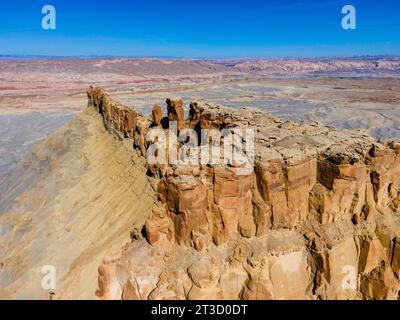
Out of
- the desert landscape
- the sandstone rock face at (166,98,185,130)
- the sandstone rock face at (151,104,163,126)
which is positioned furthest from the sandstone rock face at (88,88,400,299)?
the sandstone rock face at (151,104,163,126)

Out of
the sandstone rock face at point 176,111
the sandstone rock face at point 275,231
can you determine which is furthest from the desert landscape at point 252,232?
the sandstone rock face at point 176,111

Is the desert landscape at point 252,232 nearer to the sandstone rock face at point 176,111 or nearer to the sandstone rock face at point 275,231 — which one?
the sandstone rock face at point 275,231

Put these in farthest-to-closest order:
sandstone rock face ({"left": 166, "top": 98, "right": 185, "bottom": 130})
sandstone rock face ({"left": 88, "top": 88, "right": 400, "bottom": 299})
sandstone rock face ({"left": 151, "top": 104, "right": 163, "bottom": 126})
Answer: sandstone rock face ({"left": 151, "top": 104, "right": 163, "bottom": 126}), sandstone rock face ({"left": 166, "top": 98, "right": 185, "bottom": 130}), sandstone rock face ({"left": 88, "top": 88, "right": 400, "bottom": 299})

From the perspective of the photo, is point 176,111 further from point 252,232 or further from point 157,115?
point 252,232

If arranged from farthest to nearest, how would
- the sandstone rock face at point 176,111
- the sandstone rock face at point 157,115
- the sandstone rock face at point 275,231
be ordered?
1. the sandstone rock face at point 157,115
2. the sandstone rock face at point 176,111
3. the sandstone rock face at point 275,231

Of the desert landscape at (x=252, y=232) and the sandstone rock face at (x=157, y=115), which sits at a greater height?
the sandstone rock face at (x=157, y=115)

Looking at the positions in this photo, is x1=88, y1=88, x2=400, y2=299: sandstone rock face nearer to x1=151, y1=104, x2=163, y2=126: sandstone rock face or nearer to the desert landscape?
the desert landscape

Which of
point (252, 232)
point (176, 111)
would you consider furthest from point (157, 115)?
point (252, 232)

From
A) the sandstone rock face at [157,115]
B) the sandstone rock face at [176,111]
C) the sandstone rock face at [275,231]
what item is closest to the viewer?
the sandstone rock face at [275,231]
